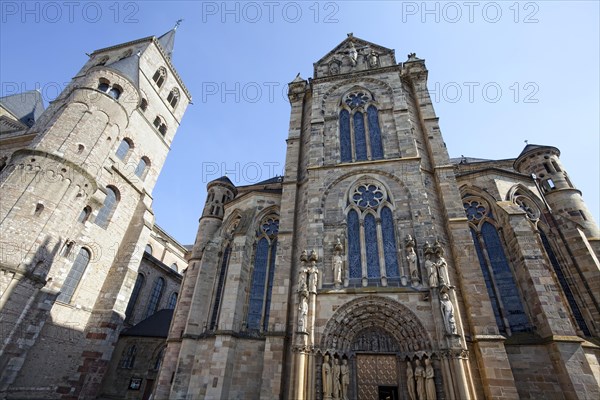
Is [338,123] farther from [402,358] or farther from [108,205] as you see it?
[108,205]

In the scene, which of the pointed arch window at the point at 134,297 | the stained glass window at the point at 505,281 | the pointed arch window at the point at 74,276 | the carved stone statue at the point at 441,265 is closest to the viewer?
the carved stone statue at the point at 441,265

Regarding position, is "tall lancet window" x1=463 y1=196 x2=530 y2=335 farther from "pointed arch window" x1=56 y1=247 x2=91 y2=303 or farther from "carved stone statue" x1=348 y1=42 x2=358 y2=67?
"pointed arch window" x1=56 y1=247 x2=91 y2=303

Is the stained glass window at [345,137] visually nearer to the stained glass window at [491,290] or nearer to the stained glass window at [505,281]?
the stained glass window at [491,290]

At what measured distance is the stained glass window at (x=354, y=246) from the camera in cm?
1254

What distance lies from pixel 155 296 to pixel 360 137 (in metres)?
20.3

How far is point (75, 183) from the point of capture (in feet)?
53.5

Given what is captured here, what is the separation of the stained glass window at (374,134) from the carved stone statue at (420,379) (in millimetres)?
9387

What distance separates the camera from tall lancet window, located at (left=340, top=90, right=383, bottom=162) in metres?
16.1

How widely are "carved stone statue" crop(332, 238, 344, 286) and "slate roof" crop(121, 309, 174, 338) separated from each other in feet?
43.4

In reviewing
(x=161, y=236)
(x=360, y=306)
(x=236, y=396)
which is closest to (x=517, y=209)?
(x=360, y=306)

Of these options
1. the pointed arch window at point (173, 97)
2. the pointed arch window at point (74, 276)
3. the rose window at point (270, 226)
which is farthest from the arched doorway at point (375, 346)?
the pointed arch window at point (173, 97)

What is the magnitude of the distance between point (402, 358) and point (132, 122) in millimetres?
23998

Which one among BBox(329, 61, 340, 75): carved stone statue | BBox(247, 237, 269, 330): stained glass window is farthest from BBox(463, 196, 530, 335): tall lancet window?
BBox(329, 61, 340, 75): carved stone statue

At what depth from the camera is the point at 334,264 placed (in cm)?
1230
